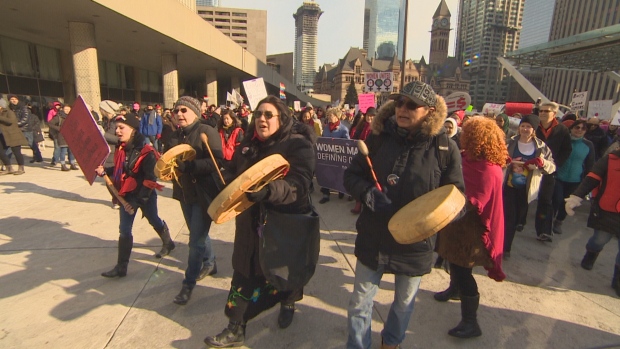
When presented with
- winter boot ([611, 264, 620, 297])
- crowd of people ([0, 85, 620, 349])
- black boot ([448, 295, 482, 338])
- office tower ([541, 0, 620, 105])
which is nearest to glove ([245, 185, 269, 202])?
crowd of people ([0, 85, 620, 349])

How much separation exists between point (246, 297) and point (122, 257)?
180 centimetres

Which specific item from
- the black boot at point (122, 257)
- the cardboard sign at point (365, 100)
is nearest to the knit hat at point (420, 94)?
the black boot at point (122, 257)

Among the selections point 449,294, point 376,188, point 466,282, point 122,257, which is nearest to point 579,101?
point 449,294

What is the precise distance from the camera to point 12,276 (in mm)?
3484

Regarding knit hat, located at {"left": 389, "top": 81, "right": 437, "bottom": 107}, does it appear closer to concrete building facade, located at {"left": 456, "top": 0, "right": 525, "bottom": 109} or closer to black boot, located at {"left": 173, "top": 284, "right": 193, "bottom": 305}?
black boot, located at {"left": 173, "top": 284, "right": 193, "bottom": 305}

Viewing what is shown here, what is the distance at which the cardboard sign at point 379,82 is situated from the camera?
11.7 meters

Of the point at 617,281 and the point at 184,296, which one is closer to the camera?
the point at 184,296

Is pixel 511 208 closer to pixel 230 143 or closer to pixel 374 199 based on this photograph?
pixel 374 199

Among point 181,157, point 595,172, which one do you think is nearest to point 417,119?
point 181,157

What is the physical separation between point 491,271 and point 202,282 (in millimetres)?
2777

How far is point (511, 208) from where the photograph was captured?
A: 409cm

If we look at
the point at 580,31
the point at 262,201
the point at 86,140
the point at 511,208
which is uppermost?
the point at 580,31

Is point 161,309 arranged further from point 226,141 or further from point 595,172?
point 595,172

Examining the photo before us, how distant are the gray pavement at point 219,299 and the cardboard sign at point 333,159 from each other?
1650mm
